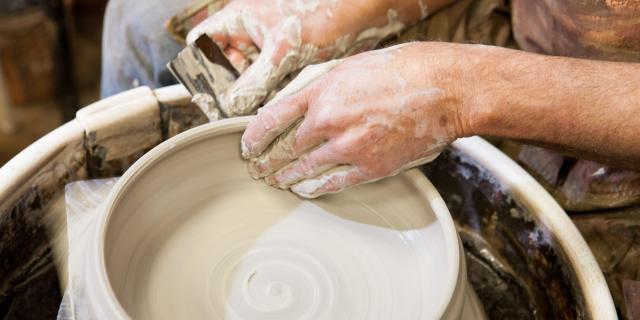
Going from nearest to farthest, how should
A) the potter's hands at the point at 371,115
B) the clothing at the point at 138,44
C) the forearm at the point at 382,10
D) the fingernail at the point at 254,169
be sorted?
the potter's hands at the point at 371,115 → the fingernail at the point at 254,169 → the forearm at the point at 382,10 → the clothing at the point at 138,44

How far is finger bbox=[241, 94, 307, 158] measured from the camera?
3.26ft

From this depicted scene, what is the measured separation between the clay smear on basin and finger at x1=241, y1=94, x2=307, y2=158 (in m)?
0.09

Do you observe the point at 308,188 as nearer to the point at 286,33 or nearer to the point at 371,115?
the point at 371,115

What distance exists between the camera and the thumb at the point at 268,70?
1.13m

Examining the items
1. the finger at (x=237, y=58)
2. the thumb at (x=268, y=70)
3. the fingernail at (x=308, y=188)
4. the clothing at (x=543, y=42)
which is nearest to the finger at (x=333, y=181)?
the fingernail at (x=308, y=188)

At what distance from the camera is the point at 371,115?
979 millimetres

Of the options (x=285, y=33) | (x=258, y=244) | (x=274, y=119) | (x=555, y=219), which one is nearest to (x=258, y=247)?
(x=258, y=244)

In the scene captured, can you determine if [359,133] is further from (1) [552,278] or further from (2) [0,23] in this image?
(2) [0,23]

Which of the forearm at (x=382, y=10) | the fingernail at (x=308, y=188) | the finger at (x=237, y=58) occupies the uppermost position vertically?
the forearm at (x=382, y=10)

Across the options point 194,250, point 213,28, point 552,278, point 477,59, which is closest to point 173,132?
point 213,28

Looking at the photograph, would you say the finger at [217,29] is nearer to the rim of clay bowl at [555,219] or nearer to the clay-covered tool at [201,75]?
the clay-covered tool at [201,75]

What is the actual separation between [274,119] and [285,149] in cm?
6

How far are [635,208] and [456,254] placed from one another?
17.7 inches

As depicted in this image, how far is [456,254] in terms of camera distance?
3.08 ft
